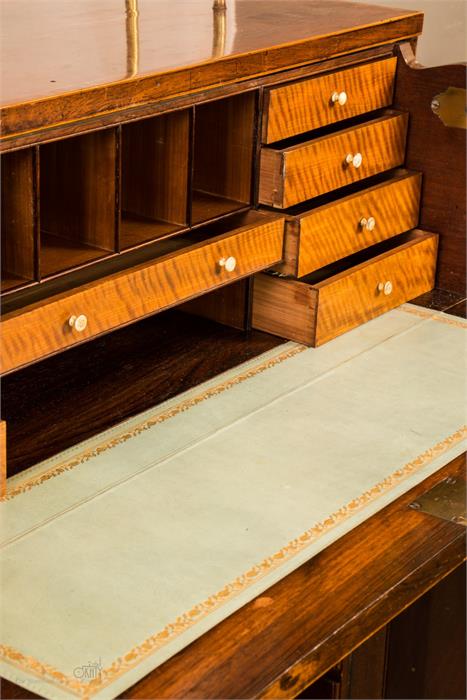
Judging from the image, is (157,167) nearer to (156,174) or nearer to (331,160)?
(156,174)

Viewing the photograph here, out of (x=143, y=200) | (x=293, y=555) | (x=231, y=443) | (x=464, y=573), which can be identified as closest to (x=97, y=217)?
(x=143, y=200)

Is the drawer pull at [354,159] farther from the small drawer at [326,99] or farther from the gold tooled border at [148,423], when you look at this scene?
the gold tooled border at [148,423]

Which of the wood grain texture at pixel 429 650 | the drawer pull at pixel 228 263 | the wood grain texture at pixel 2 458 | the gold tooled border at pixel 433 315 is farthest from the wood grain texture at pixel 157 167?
the wood grain texture at pixel 429 650

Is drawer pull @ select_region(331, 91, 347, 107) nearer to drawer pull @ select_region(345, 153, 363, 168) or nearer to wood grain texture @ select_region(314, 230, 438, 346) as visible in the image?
drawer pull @ select_region(345, 153, 363, 168)

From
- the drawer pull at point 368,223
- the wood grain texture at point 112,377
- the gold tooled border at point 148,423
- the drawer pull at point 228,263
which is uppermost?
the drawer pull at point 228,263

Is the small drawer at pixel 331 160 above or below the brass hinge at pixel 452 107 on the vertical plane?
below

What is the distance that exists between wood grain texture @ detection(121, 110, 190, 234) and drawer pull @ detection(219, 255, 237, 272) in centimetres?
11

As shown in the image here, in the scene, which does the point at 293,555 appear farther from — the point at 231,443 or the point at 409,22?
the point at 409,22

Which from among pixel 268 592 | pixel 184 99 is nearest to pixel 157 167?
pixel 184 99

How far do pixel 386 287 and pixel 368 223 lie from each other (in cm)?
14

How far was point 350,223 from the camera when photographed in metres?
2.54

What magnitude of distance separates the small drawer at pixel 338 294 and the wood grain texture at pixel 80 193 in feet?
1.70

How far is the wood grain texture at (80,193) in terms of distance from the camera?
1.99 metres

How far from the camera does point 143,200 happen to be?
223 cm
